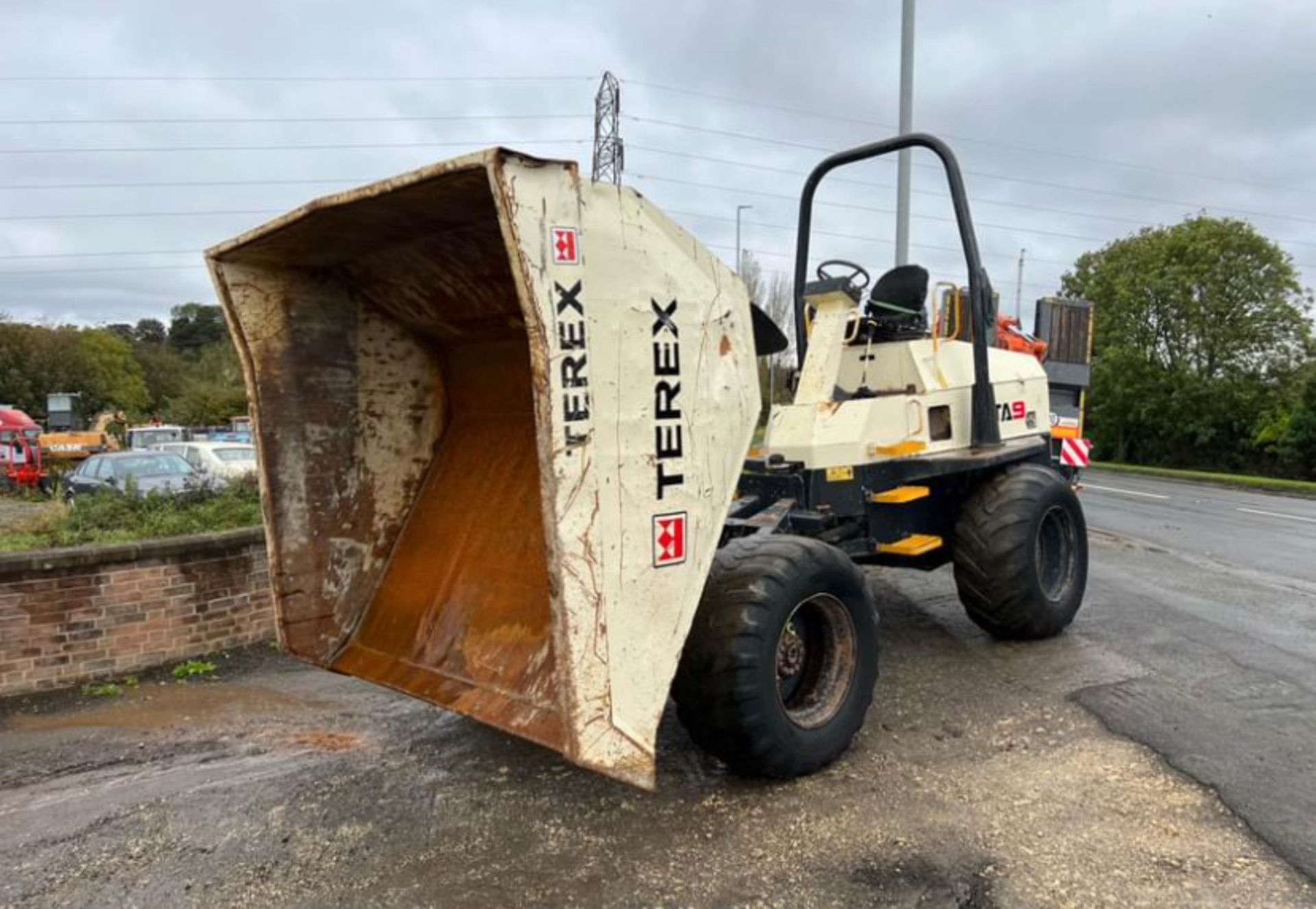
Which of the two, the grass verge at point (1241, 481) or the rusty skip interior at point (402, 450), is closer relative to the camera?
the rusty skip interior at point (402, 450)

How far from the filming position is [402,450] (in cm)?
457

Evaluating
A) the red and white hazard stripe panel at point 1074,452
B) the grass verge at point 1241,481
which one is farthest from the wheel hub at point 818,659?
the grass verge at point 1241,481

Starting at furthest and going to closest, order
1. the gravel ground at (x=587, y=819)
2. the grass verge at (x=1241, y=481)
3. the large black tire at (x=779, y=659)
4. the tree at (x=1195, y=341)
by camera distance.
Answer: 1. the tree at (x=1195, y=341)
2. the grass verge at (x=1241, y=481)
3. the large black tire at (x=779, y=659)
4. the gravel ground at (x=587, y=819)

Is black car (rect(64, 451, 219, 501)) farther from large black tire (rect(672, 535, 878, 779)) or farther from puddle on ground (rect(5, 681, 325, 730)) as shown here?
large black tire (rect(672, 535, 878, 779))

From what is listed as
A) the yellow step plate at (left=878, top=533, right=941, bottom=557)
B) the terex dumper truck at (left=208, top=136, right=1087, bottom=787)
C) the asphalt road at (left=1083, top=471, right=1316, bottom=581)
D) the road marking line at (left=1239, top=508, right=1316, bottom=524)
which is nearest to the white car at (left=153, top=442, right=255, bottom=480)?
the terex dumper truck at (left=208, top=136, right=1087, bottom=787)

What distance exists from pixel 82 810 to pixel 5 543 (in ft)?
11.6

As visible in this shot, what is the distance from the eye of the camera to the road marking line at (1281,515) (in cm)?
1453

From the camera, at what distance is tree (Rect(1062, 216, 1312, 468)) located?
31234 millimetres

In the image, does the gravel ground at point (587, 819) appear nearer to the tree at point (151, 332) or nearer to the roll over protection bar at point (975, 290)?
the roll over protection bar at point (975, 290)

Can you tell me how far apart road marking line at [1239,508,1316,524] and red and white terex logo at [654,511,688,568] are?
14.9 m

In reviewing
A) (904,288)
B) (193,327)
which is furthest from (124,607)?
(193,327)

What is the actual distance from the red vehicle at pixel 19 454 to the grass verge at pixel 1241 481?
28304 millimetres

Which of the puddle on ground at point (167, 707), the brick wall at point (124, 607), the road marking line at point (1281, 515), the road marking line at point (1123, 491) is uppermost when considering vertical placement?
the brick wall at point (124, 607)

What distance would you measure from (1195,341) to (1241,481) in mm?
10094
